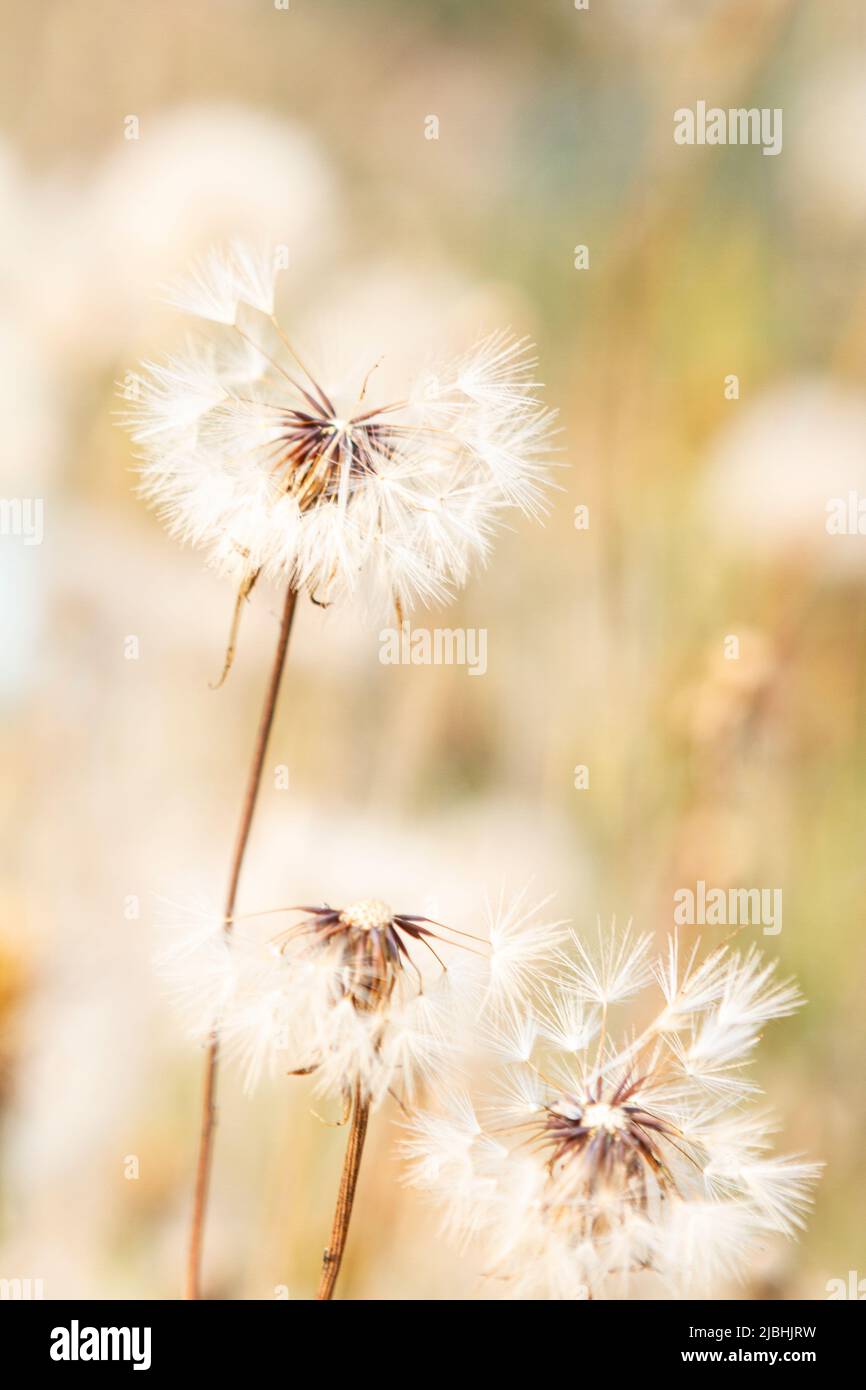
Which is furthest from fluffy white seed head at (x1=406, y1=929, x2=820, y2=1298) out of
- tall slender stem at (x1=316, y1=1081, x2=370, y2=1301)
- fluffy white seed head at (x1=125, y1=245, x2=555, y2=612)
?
fluffy white seed head at (x1=125, y1=245, x2=555, y2=612)

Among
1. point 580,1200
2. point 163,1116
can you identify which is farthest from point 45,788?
point 580,1200

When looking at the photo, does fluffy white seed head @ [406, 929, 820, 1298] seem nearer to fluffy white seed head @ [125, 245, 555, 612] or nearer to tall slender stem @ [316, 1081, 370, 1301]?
tall slender stem @ [316, 1081, 370, 1301]

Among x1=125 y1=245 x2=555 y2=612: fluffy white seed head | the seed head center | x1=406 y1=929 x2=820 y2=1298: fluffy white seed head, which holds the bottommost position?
x1=406 y1=929 x2=820 y2=1298: fluffy white seed head

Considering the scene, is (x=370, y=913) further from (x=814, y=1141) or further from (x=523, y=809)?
(x=814, y=1141)

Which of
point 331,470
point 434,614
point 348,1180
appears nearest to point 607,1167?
point 348,1180

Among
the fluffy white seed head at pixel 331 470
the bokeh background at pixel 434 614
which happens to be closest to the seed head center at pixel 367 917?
the fluffy white seed head at pixel 331 470

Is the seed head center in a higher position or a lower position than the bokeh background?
lower

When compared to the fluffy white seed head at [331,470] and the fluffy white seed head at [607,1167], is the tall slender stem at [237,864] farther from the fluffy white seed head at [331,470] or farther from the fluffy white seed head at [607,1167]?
the fluffy white seed head at [607,1167]
